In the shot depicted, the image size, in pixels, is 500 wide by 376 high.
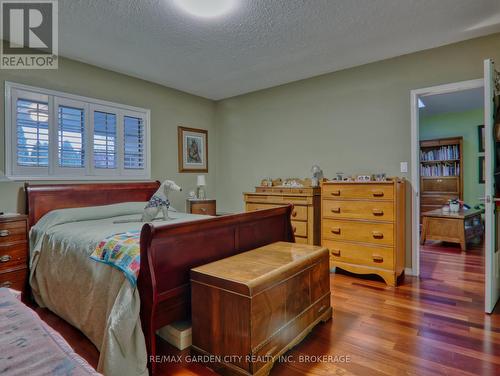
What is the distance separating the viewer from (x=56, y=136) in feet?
11.2

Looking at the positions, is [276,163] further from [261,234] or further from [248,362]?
[248,362]

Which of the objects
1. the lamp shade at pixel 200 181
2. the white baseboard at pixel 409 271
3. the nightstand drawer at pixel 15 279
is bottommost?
the white baseboard at pixel 409 271

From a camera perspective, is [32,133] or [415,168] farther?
[415,168]

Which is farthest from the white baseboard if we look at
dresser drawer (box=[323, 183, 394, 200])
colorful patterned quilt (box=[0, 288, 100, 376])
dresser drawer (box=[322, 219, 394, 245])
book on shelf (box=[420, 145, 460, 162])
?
book on shelf (box=[420, 145, 460, 162])

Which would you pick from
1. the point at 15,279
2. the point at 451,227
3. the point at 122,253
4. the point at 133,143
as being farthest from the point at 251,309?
the point at 451,227

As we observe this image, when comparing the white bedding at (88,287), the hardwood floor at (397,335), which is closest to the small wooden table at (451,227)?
the hardwood floor at (397,335)

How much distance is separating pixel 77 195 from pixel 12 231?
0.80 m

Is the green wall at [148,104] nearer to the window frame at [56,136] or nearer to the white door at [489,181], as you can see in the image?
the window frame at [56,136]

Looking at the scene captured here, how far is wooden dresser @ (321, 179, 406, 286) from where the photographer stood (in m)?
3.13

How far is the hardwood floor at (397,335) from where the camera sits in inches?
69.8

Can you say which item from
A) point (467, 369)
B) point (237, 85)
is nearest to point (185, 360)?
point (467, 369)

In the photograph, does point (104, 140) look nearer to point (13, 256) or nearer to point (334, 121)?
point (13, 256)

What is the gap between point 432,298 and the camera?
277 cm

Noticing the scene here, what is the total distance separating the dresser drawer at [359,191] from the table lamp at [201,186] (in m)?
2.11
